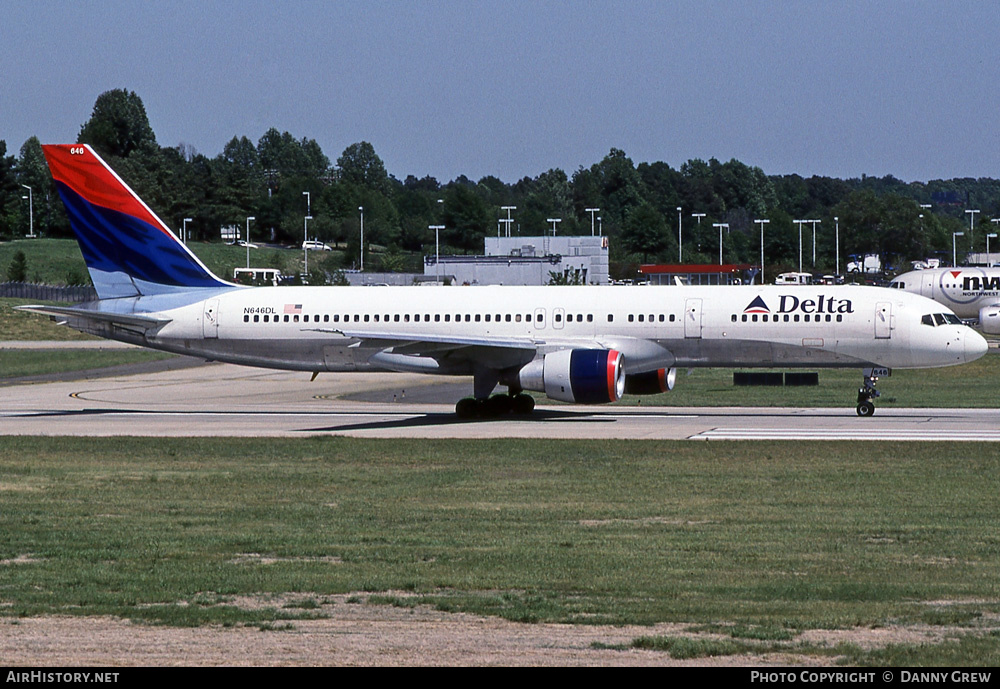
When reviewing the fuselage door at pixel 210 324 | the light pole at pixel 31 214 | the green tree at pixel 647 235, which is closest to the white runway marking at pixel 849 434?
the fuselage door at pixel 210 324

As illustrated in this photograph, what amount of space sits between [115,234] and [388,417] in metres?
10.9

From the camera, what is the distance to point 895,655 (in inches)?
464

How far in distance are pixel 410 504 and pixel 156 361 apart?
164 feet

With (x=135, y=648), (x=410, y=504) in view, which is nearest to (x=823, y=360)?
(x=410, y=504)

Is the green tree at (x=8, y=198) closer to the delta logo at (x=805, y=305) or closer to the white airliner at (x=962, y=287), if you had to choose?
the white airliner at (x=962, y=287)

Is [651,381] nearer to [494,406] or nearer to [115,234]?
[494,406]

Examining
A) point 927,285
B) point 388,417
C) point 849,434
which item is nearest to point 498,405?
point 388,417

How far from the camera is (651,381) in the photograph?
3909cm

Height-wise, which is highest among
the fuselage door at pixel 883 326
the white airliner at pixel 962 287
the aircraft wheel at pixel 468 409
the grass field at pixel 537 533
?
the white airliner at pixel 962 287

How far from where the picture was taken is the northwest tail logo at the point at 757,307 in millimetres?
38312

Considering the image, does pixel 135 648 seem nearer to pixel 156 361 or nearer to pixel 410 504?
pixel 410 504

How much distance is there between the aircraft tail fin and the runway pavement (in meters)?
4.33

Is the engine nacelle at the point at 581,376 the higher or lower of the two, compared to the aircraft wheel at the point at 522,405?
higher

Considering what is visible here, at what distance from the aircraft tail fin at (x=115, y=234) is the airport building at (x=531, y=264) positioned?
7142 centimetres
